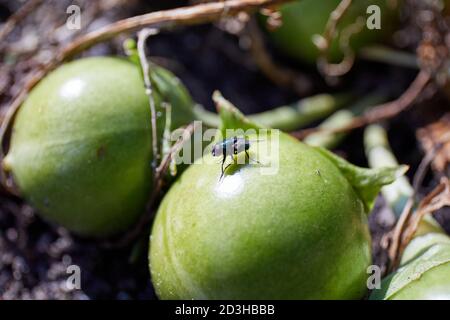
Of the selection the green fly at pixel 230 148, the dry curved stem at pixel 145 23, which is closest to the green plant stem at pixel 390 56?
the dry curved stem at pixel 145 23

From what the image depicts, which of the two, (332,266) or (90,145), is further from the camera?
(90,145)

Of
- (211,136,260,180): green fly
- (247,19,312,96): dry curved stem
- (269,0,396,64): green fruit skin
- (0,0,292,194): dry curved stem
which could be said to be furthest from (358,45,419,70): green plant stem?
(211,136,260,180): green fly

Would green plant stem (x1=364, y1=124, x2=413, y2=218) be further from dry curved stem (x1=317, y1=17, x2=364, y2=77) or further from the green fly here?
the green fly

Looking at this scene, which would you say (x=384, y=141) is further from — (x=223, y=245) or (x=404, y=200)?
(x=223, y=245)

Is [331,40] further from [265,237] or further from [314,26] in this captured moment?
[265,237]

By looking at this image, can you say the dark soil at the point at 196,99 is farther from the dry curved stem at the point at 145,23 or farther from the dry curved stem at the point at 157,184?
the dry curved stem at the point at 145,23

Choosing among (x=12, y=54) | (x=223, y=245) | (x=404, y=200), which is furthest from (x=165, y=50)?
(x=223, y=245)

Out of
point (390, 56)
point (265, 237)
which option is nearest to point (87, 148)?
point (265, 237)
